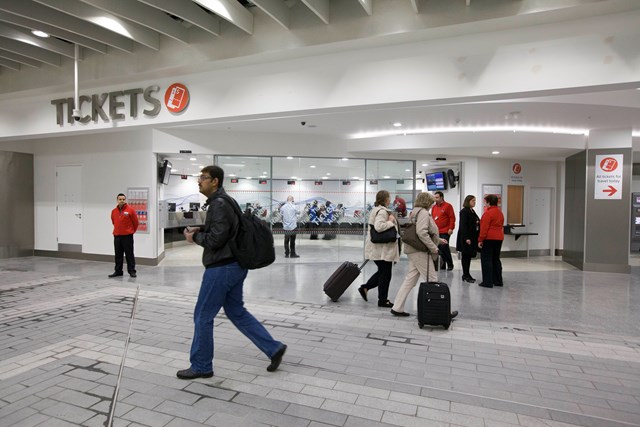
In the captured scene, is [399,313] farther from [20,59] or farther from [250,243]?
[20,59]

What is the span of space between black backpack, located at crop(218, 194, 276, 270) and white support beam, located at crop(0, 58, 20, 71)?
7015mm

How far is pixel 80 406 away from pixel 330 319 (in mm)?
2765

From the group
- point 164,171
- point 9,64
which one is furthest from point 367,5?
point 9,64

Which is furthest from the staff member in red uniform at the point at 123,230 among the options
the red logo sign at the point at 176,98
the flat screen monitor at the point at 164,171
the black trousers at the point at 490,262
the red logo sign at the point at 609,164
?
the red logo sign at the point at 609,164

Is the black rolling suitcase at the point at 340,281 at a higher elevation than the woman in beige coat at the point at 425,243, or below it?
below

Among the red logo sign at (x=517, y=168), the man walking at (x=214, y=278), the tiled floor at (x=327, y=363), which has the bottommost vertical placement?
the tiled floor at (x=327, y=363)

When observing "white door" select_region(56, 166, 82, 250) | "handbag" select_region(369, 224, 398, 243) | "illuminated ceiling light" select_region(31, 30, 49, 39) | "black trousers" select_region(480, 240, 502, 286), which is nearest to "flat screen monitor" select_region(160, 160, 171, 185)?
"white door" select_region(56, 166, 82, 250)

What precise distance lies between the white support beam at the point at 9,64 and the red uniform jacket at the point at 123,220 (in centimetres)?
329

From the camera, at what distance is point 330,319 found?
15.6 ft

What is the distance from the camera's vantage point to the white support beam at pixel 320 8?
4500 mm

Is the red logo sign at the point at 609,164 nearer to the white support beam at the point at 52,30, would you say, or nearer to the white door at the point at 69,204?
the white support beam at the point at 52,30

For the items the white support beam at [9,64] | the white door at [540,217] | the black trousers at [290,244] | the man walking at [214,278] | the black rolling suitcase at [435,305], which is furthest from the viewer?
the white door at [540,217]

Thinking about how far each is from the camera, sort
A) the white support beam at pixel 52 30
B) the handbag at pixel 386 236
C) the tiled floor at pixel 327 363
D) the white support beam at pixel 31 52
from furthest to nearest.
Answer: the white support beam at pixel 31 52, the white support beam at pixel 52 30, the handbag at pixel 386 236, the tiled floor at pixel 327 363

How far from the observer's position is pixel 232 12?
15.9ft
